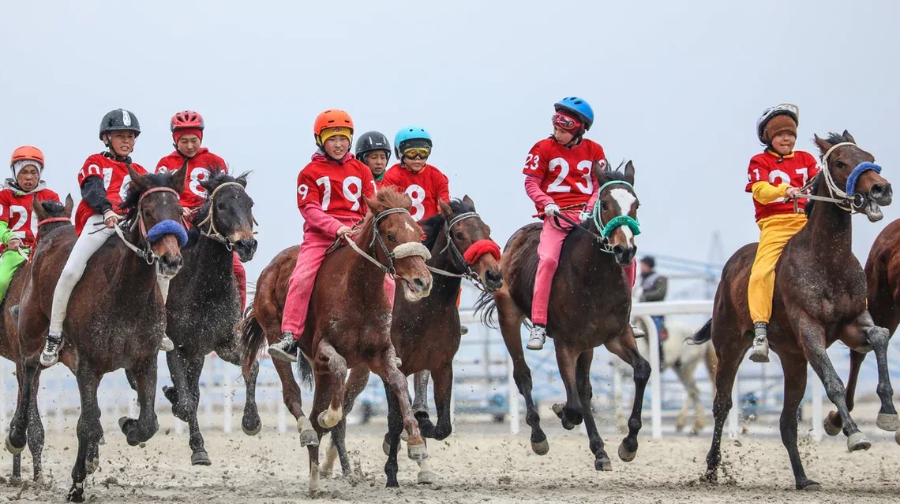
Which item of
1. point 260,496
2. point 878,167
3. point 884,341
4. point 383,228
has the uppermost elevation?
point 878,167

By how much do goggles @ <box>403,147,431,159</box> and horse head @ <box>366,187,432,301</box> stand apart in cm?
212

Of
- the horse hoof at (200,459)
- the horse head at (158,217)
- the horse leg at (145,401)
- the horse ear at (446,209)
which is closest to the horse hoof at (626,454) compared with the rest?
the horse ear at (446,209)

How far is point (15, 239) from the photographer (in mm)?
11234

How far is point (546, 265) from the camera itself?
10.0m

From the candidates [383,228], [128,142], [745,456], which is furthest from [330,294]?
[745,456]

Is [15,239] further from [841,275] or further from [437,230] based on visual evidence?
[841,275]

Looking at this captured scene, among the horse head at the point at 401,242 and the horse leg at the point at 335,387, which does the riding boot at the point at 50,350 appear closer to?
the horse leg at the point at 335,387

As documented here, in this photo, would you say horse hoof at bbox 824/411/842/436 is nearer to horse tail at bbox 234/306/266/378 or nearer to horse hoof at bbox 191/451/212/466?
horse tail at bbox 234/306/266/378

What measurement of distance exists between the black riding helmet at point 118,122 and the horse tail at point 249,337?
1924 millimetres

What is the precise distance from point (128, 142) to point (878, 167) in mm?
6011

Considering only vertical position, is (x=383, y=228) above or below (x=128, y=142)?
below

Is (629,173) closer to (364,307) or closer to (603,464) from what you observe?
(603,464)

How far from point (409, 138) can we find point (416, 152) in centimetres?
15

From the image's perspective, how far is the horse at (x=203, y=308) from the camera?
978 centimetres
